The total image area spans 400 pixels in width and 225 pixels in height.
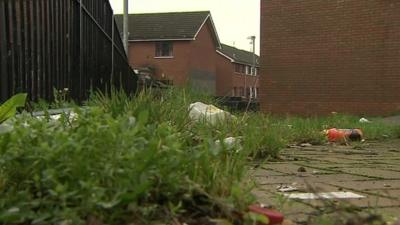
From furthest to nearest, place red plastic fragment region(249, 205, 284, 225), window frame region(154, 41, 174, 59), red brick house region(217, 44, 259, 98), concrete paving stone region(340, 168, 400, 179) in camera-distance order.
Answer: red brick house region(217, 44, 259, 98) < window frame region(154, 41, 174, 59) < concrete paving stone region(340, 168, 400, 179) < red plastic fragment region(249, 205, 284, 225)

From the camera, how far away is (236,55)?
69.5m

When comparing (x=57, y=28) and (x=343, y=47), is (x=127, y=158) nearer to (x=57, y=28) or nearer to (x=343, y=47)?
(x=57, y=28)

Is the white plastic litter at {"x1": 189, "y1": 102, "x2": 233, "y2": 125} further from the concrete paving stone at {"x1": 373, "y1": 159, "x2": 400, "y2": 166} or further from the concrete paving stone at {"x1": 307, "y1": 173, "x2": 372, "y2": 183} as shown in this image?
the concrete paving stone at {"x1": 373, "y1": 159, "x2": 400, "y2": 166}

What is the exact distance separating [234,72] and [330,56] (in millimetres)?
50005

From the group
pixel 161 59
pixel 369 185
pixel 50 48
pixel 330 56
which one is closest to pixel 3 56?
pixel 50 48

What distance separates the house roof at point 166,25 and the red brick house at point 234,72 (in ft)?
21.3

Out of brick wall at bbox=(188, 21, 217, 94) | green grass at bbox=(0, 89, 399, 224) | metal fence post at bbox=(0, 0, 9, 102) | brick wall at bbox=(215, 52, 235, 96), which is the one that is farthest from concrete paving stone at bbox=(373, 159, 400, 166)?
brick wall at bbox=(215, 52, 235, 96)

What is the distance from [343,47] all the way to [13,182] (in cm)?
1321

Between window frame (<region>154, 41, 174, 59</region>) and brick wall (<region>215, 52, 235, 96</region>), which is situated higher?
window frame (<region>154, 41, 174, 59</region>)

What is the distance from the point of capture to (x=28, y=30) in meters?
5.46

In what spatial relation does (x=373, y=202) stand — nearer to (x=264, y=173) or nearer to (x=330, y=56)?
(x=264, y=173)

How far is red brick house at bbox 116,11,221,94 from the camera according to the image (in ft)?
165

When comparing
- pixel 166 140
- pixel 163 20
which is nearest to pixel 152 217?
pixel 166 140

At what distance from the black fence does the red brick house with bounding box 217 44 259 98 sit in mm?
48235
